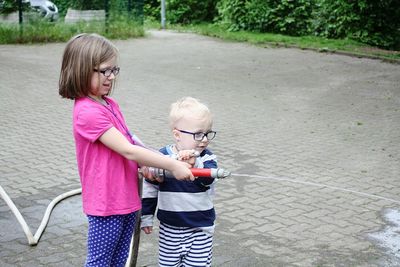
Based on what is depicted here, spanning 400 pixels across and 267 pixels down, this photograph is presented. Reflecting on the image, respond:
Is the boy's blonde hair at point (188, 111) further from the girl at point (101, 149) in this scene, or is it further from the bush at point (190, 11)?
the bush at point (190, 11)

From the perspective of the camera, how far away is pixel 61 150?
801 centimetres

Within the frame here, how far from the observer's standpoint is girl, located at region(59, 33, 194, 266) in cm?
300

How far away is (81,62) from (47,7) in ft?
68.5

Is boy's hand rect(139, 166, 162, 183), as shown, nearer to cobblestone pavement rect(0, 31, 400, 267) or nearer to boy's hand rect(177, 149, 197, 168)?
boy's hand rect(177, 149, 197, 168)

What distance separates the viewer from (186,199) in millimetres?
3270

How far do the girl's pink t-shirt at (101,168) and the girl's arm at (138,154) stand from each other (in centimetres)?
6

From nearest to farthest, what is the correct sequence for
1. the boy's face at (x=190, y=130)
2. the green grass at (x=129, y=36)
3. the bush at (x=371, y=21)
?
1. the boy's face at (x=190, y=130)
2. the green grass at (x=129, y=36)
3. the bush at (x=371, y=21)

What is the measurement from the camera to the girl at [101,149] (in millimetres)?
3000

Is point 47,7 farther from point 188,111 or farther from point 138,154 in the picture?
point 138,154

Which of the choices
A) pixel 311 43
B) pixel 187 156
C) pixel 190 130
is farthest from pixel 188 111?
pixel 311 43

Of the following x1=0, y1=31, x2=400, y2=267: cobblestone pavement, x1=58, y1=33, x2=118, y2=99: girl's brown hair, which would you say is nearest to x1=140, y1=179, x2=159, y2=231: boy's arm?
x1=58, y1=33, x2=118, y2=99: girl's brown hair

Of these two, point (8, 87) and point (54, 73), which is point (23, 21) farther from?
point (8, 87)

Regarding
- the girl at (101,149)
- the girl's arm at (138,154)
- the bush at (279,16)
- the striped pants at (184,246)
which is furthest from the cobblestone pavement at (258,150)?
the bush at (279,16)

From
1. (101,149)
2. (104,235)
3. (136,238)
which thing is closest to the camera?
(101,149)
